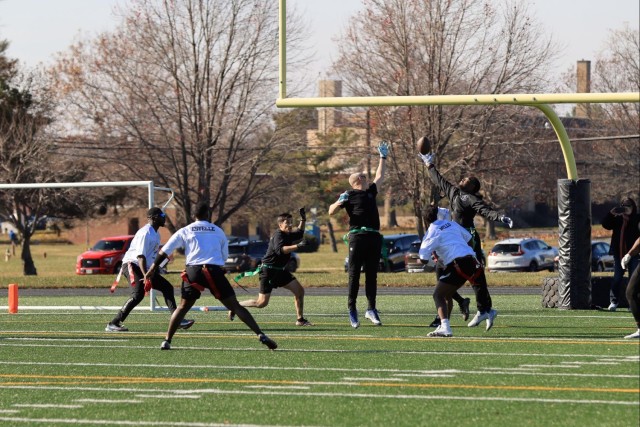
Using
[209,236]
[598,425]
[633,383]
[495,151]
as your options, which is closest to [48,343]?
[209,236]

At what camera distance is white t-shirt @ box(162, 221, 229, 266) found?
1380 centimetres

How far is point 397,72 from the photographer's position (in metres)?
31.5

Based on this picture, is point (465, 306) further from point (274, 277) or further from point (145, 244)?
point (145, 244)

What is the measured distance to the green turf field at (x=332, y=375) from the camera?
9.49 m

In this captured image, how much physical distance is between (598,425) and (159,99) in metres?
32.5

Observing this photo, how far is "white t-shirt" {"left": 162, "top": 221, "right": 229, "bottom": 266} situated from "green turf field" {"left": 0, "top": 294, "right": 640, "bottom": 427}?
100 centimetres

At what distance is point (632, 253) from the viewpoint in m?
14.3

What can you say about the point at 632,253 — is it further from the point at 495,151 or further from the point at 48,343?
the point at 495,151

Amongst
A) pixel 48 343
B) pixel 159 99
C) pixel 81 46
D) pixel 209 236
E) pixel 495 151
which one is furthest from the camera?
pixel 81 46

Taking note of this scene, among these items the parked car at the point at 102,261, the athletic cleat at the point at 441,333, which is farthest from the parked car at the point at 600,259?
the athletic cleat at the point at 441,333

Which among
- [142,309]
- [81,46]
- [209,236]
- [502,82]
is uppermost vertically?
[81,46]

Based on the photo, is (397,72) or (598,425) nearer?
(598,425)

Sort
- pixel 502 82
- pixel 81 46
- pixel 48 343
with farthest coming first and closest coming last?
pixel 81 46 < pixel 502 82 < pixel 48 343

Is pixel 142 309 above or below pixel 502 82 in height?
below
